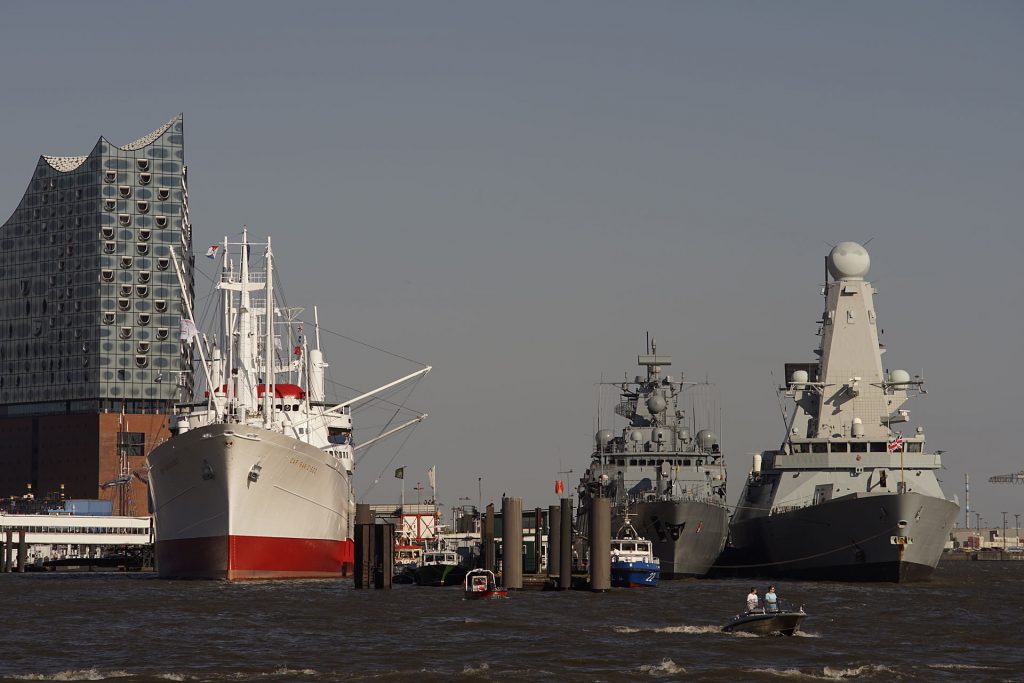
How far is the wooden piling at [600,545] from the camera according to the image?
82000mm

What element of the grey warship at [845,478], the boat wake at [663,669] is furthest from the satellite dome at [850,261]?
the boat wake at [663,669]

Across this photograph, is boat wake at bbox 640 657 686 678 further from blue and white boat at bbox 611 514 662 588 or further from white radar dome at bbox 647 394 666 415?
white radar dome at bbox 647 394 666 415

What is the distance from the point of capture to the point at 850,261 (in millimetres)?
106062

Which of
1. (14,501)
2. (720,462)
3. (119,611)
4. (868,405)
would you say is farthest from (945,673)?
(14,501)

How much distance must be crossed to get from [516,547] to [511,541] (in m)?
0.58

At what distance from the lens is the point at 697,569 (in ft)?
343

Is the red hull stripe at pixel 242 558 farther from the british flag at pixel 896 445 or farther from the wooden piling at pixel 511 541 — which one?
the british flag at pixel 896 445

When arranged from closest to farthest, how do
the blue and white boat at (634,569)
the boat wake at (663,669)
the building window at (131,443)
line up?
the boat wake at (663,669) < the blue and white boat at (634,569) < the building window at (131,443)

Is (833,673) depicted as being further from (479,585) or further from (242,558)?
(242,558)

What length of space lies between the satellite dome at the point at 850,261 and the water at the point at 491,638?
89.6 feet

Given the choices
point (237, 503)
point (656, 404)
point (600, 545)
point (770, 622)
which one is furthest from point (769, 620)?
point (656, 404)

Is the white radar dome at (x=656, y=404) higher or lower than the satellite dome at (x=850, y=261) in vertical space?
lower

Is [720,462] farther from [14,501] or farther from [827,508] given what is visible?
[14,501]

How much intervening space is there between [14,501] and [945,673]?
16450 centimetres
